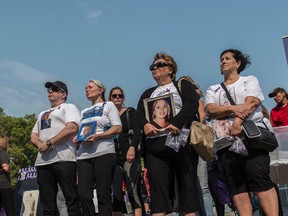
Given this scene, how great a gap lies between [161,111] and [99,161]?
1.27 m

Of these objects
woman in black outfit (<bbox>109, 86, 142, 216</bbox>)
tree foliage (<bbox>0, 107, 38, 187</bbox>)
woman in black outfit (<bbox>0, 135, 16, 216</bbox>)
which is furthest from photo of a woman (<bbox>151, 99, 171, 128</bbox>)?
tree foliage (<bbox>0, 107, 38, 187</bbox>)

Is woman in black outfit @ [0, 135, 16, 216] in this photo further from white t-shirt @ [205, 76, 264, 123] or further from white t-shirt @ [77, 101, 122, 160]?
white t-shirt @ [205, 76, 264, 123]

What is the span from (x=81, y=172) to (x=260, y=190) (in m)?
2.28

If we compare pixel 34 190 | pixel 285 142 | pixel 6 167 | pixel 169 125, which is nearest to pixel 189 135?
pixel 169 125

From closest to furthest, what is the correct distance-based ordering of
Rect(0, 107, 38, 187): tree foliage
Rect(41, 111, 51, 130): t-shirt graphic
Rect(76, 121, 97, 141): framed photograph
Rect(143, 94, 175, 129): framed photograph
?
Rect(143, 94, 175, 129): framed photograph < Rect(76, 121, 97, 141): framed photograph < Rect(41, 111, 51, 130): t-shirt graphic < Rect(0, 107, 38, 187): tree foliage

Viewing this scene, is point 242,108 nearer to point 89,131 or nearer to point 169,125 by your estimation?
point 169,125

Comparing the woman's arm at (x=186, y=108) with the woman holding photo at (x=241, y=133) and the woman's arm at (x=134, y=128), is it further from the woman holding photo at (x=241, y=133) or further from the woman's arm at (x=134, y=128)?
the woman's arm at (x=134, y=128)

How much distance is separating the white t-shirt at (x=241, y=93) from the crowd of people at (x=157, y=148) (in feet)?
0.03

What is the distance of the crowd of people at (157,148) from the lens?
436 cm

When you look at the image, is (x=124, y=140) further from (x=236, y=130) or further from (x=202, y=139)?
(x=236, y=130)

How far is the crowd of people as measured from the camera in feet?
14.3

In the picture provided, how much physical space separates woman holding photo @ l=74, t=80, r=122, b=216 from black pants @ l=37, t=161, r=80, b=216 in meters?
0.17

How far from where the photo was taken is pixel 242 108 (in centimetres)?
427

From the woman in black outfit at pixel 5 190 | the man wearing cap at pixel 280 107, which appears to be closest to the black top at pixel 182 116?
the man wearing cap at pixel 280 107
